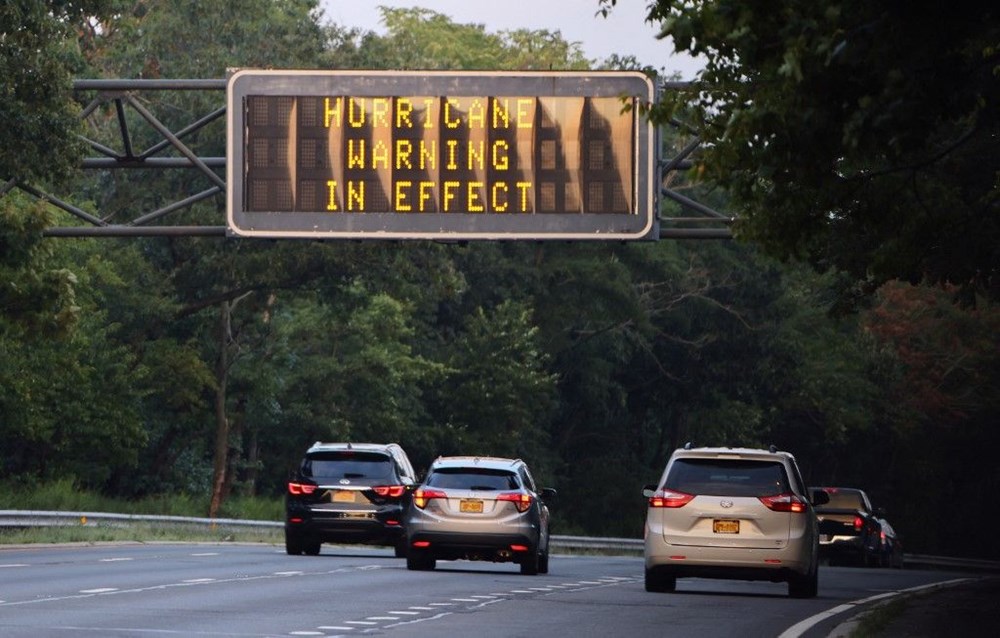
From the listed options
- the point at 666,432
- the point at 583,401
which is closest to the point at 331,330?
the point at 583,401

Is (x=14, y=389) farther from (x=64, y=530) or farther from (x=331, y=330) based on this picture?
(x=331, y=330)

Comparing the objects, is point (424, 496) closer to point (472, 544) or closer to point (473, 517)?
point (473, 517)

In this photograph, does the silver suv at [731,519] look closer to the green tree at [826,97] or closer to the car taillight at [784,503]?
the car taillight at [784,503]

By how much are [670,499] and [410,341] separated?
44.5 m

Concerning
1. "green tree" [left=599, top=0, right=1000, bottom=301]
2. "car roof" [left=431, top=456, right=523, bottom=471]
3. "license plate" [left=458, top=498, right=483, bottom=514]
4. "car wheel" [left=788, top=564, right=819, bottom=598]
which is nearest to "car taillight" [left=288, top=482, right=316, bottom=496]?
"car roof" [left=431, top=456, right=523, bottom=471]

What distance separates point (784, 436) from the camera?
3231 inches

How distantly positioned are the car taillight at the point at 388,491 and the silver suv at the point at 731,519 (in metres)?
8.95

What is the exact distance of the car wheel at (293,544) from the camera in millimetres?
33812

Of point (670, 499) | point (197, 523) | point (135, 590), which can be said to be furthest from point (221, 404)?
point (135, 590)

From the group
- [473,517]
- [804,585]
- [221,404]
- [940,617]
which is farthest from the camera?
[221,404]

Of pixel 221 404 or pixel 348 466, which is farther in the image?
pixel 221 404

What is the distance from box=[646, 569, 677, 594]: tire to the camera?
82.7 ft

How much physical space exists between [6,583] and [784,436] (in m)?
61.3

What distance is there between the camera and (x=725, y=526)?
961 inches
